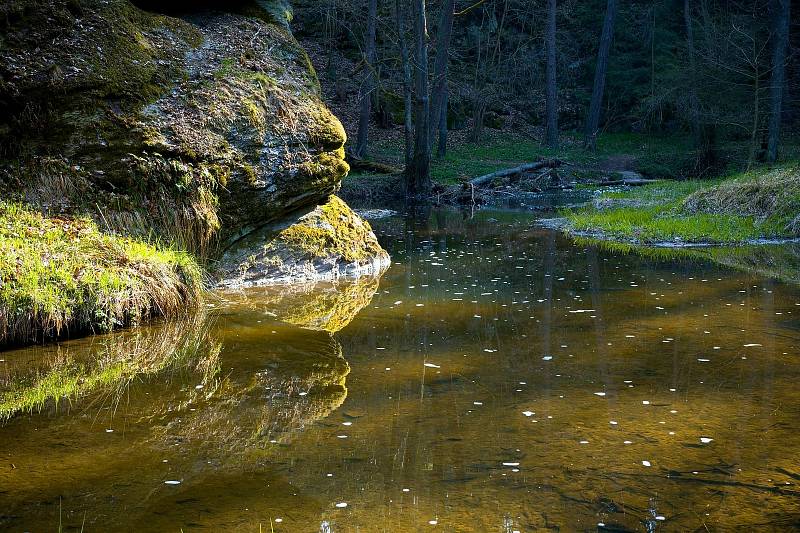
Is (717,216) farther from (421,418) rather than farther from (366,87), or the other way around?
(366,87)

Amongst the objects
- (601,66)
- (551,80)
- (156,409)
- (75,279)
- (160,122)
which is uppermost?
(601,66)

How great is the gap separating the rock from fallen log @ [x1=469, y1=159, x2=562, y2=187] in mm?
11064

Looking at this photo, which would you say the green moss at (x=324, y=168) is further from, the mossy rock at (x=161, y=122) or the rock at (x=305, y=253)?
the rock at (x=305, y=253)

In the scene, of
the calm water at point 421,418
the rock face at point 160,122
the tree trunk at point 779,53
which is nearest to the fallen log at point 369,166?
the rock face at point 160,122

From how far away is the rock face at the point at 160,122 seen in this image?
Result: 348 inches

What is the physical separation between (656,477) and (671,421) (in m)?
0.95

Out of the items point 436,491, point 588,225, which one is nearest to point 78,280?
point 436,491

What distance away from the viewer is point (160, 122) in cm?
964

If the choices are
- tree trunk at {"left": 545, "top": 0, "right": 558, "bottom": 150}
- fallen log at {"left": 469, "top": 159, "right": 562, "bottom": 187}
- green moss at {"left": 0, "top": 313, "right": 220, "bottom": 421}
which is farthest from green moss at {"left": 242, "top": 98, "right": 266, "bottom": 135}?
tree trunk at {"left": 545, "top": 0, "right": 558, "bottom": 150}

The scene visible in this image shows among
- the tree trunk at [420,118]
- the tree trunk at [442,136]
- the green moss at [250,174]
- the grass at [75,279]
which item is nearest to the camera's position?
the grass at [75,279]

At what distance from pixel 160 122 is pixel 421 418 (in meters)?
6.09

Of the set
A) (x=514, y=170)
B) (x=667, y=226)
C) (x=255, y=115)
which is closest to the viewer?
(x=255, y=115)

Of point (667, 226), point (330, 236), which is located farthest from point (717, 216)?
point (330, 236)

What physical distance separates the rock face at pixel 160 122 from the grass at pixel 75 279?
0.58 m
